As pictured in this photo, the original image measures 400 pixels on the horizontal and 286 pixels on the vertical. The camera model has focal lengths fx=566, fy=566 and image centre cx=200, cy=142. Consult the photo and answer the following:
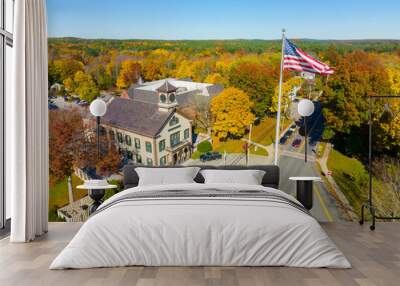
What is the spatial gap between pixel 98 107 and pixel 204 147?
5.36 ft

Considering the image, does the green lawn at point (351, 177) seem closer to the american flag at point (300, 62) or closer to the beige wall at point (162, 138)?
the american flag at point (300, 62)

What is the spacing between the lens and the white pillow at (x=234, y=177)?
22.9 ft

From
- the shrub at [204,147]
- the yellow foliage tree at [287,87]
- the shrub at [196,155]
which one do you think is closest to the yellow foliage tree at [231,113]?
the shrub at [204,147]

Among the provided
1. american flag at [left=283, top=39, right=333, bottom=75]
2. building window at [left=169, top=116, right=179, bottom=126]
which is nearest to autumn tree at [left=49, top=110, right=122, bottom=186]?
building window at [left=169, top=116, right=179, bottom=126]

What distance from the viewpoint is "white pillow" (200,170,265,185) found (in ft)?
22.9

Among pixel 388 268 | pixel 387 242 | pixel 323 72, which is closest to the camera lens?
pixel 388 268

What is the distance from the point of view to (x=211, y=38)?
845cm

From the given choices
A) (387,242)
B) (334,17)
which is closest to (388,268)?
(387,242)

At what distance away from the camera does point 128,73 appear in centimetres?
852

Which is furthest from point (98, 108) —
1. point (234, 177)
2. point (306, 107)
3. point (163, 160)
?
point (306, 107)

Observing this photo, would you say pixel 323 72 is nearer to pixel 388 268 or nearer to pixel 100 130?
pixel 100 130

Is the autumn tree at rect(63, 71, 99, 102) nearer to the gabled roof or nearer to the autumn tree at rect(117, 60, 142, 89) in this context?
the autumn tree at rect(117, 60, 142, 89)

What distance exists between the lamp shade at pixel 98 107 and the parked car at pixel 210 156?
61.9 inches

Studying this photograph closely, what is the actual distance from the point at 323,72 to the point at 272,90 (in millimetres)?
782
